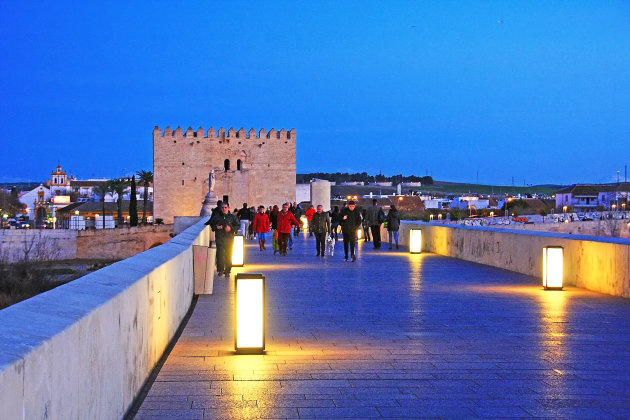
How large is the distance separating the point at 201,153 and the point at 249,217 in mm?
48875

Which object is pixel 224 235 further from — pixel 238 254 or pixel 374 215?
pixel 374 215

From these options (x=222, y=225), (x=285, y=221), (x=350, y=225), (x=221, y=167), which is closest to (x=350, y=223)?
(x=350, y=225)

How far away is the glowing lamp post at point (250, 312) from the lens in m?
7.12

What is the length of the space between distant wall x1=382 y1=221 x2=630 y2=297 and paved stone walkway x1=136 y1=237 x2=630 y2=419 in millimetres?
394

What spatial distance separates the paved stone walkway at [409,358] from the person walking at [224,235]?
2982 mm

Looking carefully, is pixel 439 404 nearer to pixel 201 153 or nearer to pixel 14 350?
pixel 14 350

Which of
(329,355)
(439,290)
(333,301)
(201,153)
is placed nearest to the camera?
(329,355)

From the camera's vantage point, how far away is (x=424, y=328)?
28.3ft

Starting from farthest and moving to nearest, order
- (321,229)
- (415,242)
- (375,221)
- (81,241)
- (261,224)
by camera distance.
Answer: (81,241)
(375,221)
(261,224)
(415,242)
(321,229)

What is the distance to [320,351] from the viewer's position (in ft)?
23.9

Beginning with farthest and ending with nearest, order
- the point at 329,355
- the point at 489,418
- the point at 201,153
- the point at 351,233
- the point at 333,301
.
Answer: the point at 201,153 < the point at 351,233 < the point at 333,301 < the point at 329,355 < the point at 489,418

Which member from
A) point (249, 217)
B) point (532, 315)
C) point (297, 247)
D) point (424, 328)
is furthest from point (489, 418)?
point (249, 217)

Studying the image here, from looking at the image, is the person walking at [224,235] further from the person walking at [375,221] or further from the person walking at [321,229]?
the person walking at [375,221]

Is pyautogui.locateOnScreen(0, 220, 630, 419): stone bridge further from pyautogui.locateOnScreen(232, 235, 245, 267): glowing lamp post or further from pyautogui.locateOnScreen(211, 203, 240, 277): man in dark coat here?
pyautogui.locateOnScreen(232, 235, 245, 267): glowing lamp post
